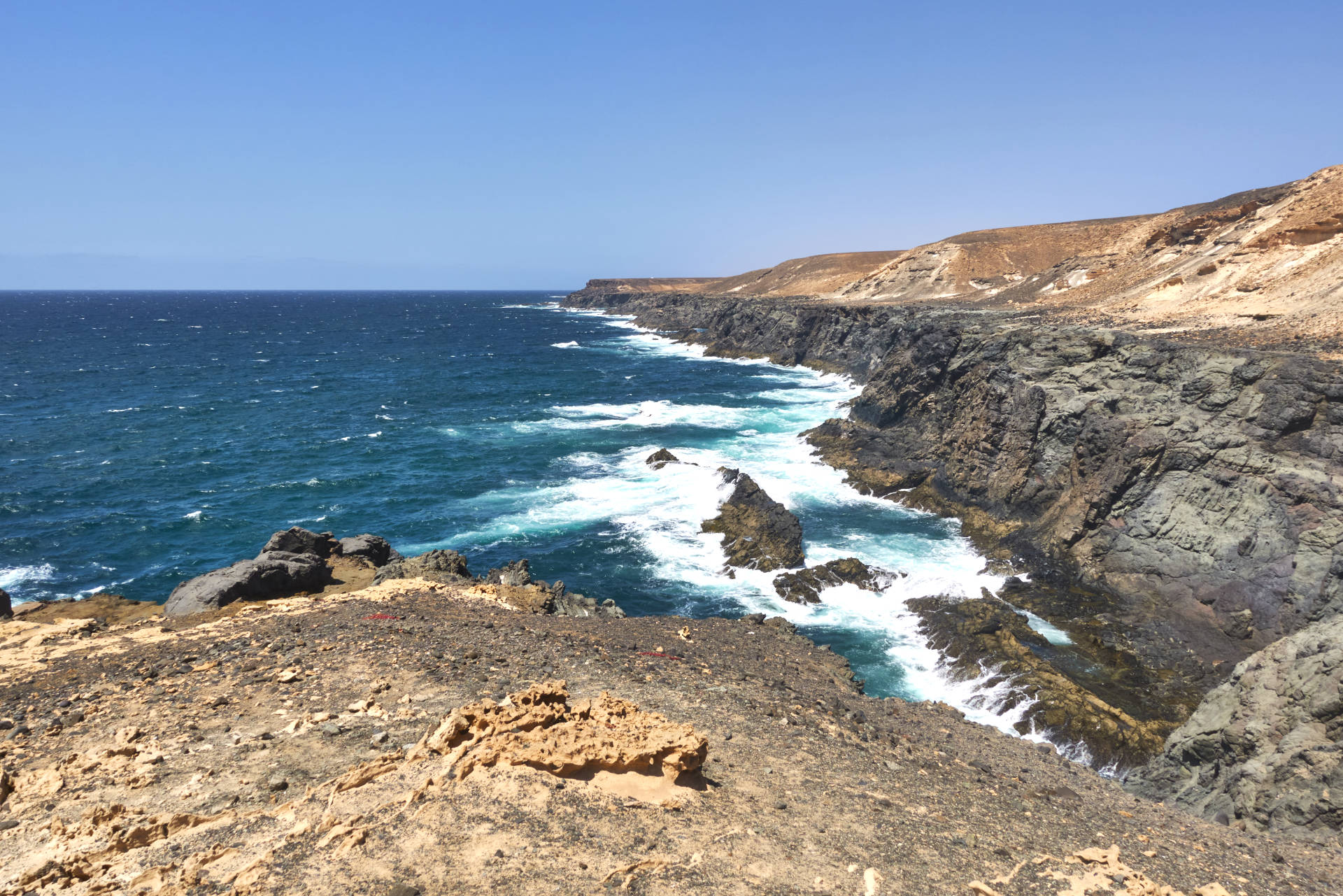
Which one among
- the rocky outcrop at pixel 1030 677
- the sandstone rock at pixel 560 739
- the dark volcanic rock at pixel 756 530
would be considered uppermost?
the sandstone rock at pixel 560 739

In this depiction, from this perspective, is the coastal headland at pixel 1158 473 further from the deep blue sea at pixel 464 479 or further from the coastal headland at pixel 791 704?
the deep blue sea at pixel 464 479

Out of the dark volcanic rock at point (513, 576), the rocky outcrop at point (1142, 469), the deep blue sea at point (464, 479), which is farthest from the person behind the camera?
the deep blue sea at point (464, 479)

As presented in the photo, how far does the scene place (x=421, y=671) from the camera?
1281 cm

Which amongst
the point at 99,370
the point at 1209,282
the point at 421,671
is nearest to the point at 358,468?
the point at 421,671

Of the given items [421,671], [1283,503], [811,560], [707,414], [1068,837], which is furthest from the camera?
[707,414]

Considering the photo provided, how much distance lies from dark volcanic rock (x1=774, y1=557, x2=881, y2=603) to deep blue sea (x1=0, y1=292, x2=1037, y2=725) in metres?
0.43

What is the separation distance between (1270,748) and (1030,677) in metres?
6.23

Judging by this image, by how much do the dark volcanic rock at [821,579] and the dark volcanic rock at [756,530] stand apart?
1.16 metres

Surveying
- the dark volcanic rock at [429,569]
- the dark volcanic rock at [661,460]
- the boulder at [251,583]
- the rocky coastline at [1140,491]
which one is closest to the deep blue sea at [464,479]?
the dark volcanic rock at [661,460]

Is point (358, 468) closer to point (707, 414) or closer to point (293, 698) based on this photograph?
point (707, 414)

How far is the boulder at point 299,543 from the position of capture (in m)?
20.3

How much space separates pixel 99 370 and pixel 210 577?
7622 cm

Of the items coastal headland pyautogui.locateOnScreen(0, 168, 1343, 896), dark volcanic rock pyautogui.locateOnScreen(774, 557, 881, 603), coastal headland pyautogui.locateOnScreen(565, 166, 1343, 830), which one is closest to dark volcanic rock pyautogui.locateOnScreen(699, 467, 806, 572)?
coastal headland pyautogui.locateOnScreen(0, 168, 1343, 896)

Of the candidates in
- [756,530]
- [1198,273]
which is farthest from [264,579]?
[1198,273]
